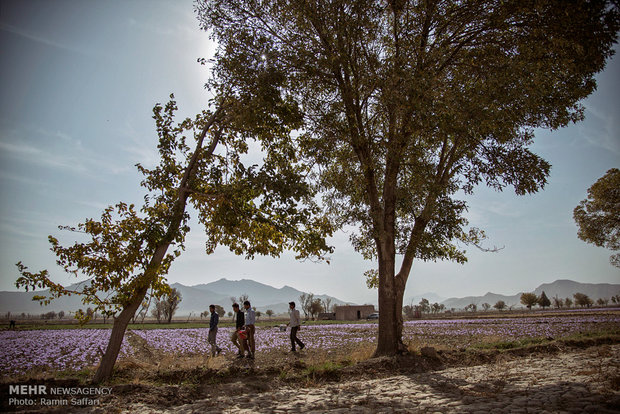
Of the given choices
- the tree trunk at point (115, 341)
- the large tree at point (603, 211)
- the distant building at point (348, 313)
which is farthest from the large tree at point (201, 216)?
the distant building at point (348, 313)

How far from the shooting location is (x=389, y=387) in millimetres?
7652

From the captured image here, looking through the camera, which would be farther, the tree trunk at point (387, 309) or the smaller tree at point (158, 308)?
the smaller tree at point (158, 308)

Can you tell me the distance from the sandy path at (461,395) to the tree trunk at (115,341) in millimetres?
2512

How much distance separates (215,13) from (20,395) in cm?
1192

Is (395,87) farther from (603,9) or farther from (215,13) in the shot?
(215,13)

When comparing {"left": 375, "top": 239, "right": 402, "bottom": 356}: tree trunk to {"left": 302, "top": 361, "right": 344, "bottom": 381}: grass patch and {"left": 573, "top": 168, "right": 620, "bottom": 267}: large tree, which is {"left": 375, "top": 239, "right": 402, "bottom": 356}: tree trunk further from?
{"left": 573, "top": 168, "right": 620, "bottom": 267}: large tree

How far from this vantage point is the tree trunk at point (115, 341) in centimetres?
834

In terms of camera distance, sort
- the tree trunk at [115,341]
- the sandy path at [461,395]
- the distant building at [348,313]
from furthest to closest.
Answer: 1. the distant building at [348,313]
2. the tree trunk at [115,341]
3. the sandy path at [461,395]

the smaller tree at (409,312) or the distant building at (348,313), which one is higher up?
the distant building at (348,313)

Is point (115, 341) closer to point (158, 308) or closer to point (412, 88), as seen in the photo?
point (412, 88)

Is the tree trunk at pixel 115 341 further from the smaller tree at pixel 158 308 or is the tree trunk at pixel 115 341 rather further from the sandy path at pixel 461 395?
the smaller tree at pixel 158 308

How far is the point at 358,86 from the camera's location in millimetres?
12211

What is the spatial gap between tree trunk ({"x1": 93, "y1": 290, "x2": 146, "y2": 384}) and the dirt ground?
0.42 m

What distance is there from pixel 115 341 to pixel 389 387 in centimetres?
697
